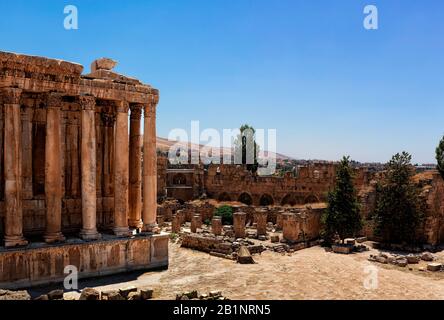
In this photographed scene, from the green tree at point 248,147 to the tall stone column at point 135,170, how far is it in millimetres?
35891

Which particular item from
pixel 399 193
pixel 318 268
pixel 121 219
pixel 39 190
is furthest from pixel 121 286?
pixel 399 193

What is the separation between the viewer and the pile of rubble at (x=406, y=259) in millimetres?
18281

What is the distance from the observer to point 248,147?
55406 millimetres

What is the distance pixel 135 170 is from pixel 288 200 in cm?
2640

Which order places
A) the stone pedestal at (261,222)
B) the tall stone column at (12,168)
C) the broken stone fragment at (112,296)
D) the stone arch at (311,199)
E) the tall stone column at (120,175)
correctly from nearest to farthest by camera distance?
the broken stone fragment at (112,296) < the tall stone column at (12,168) < the tall stone column at (120,175) < the stone pedestal at (261,222) < the stone arch at (311,199)

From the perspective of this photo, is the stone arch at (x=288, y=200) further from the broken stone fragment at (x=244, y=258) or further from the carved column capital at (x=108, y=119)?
the carved column capital at (x=108, y=119)

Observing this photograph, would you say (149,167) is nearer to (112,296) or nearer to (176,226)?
(112,296)

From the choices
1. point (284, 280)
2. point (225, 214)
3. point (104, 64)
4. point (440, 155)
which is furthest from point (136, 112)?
point (440, 155)

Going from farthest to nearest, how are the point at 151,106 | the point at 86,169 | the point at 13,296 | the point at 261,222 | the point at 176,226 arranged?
the point at 176,226 < the point at 261,222 < the point at 151,106 < the point at 86,169 < the point at 13,296

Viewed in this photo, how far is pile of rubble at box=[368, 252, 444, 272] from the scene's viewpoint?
18281 millimetres

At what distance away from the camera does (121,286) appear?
559 inches

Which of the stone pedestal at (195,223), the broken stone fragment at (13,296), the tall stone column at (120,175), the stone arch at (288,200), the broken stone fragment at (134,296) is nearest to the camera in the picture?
the broken stone fragment at (13,296)

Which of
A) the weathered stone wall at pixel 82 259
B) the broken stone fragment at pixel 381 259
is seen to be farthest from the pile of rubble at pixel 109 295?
the broken stone fragment at pixel 381 259
